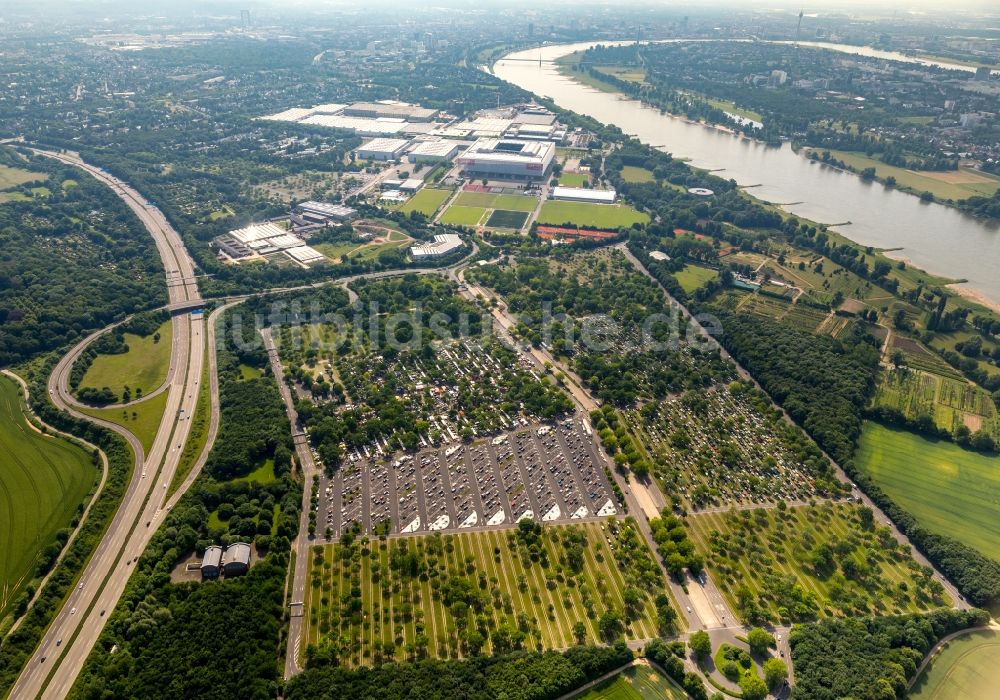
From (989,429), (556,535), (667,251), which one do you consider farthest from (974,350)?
(556,535)

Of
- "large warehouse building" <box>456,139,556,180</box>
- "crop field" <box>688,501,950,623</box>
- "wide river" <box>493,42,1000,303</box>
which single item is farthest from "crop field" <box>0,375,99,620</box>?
"wide river" <box>493,42,1000,303</box>

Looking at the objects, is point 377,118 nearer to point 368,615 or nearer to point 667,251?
point 667,251

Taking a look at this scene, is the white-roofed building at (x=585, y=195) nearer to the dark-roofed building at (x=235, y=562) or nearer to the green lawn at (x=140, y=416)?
the green lawn at (x=140, y=416)

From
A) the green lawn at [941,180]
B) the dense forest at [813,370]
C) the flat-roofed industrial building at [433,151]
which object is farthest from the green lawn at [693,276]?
the flat-roofed industrial building at [433,151]

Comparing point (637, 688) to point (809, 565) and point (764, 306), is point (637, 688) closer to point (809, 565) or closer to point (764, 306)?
point (809, 565)

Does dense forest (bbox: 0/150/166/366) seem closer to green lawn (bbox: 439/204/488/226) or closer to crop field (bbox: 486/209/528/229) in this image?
green lawn (bbox: 439/204/488/226)

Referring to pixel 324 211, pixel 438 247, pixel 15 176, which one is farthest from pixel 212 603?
pixel 15 176
